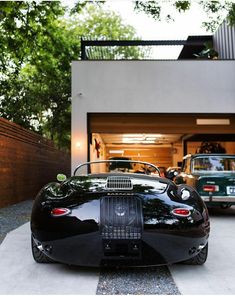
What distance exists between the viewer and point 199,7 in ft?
32.1

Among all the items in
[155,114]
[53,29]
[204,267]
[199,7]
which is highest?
[53,29]

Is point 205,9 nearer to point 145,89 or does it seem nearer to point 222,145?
point 145,89

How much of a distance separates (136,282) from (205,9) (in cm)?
807

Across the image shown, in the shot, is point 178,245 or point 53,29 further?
point 53,29

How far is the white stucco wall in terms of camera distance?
40.8ft

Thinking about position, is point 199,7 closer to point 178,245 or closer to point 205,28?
point 205,28

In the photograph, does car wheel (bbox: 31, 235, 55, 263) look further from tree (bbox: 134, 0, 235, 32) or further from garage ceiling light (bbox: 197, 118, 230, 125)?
garage ceiling light (bbox: 197, 118, 230, 125)

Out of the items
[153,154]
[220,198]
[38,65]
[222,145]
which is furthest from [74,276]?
[153,154]

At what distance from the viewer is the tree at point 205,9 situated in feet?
31.0

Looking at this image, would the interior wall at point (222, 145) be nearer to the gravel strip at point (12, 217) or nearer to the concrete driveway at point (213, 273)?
the gravel strip at point (12, 217)

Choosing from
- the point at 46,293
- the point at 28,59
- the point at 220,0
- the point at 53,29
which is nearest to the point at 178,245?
the point at 46,293

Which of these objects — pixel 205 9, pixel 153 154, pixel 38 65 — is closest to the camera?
pixel 205 9

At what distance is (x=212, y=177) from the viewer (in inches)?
311

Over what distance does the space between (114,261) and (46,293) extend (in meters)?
0.66
